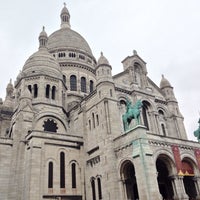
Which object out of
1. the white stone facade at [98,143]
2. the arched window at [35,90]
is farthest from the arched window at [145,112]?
the arched window at [35,90]

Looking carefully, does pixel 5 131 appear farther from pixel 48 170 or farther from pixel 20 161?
pixel 48 170

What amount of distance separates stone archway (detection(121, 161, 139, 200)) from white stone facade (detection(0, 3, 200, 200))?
0.10 m

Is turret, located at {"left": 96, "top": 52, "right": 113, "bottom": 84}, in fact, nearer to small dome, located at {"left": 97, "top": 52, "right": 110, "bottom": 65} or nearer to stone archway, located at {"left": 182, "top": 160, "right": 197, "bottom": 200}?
small dome, located at {"left": 97, "top": 52, "right": 110, "bottom": 65}

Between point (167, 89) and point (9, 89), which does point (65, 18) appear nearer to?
point (9, 89)

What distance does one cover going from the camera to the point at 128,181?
26.5 meters

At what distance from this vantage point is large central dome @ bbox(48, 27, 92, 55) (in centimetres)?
5525

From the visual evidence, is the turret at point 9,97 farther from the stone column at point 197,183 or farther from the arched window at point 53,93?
the stone column at point 197,183

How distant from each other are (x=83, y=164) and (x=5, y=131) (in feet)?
52.1

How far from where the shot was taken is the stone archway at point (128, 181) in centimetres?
2582

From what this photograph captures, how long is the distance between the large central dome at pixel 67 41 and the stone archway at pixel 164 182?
114 ft

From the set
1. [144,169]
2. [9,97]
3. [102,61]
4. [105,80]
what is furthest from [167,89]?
[9,97]

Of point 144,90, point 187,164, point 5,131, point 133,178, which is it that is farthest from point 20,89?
point 187,164

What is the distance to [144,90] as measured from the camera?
Answer: 35969 mm

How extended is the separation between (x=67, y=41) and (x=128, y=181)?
1515 inches
